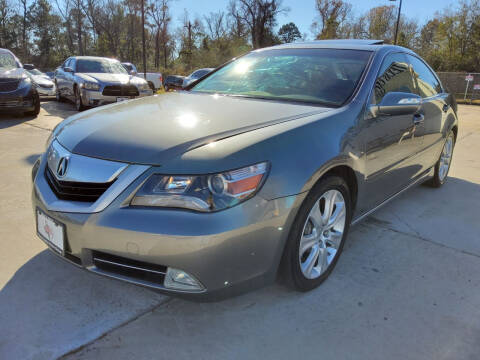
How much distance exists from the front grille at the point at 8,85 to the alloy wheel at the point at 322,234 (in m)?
7.62

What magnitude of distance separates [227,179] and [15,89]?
773 cm

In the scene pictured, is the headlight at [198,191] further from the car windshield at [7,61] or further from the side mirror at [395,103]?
the car windshield at [7,61]

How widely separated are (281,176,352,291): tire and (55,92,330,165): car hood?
48 cm

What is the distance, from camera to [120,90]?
371 inches

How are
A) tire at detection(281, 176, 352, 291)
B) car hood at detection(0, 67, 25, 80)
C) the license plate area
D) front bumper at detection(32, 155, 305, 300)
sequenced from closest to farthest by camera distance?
front bumper at detection(32, 155, 305, 300), the license plate area, tire at detection(281, 176, 352, 291), car hood at detection(0, 67, 25, 80)

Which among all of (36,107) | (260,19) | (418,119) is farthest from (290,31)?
(418,119)

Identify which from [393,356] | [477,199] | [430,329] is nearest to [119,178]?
[393,356]

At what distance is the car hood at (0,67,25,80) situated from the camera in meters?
7.74

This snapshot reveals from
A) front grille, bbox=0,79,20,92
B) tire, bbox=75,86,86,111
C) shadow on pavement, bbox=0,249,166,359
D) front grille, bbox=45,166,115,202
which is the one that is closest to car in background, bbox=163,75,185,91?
tire, bbox=75,86,86,111

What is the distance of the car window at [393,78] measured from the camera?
2762 millimetres

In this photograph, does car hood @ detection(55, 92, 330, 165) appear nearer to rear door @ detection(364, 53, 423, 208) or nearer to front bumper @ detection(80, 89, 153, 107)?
rear door @ detection(364, 53, 423, 208)

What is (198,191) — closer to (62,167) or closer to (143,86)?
(62,167)

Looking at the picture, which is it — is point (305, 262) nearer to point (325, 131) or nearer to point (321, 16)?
point (325, 131)

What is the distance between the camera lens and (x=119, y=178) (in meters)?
1.78
